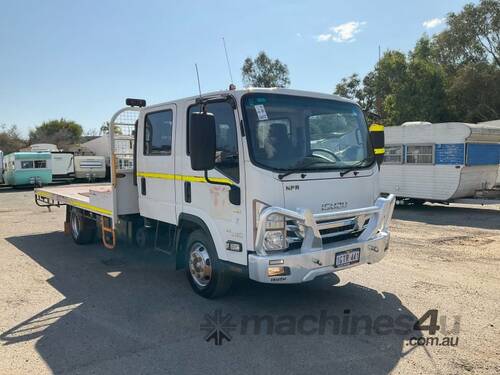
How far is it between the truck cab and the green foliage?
27393 mm

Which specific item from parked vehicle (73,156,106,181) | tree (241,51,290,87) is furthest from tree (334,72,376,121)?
parked vehicle (73,156,106,181)

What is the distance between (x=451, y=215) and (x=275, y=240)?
33.4 feet

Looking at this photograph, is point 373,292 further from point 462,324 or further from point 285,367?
point 285,367

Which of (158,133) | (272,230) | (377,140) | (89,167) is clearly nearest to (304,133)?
(272,230)

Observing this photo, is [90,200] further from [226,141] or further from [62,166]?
[62,166]

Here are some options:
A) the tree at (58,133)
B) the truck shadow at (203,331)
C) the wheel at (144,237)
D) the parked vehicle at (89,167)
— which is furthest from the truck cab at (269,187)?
the tree at (58,133)

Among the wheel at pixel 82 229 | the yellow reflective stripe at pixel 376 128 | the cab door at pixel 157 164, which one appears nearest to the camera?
the cab door at pixel 157 164

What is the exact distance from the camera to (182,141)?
17.9 ft

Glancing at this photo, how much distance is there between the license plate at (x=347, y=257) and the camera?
468cm

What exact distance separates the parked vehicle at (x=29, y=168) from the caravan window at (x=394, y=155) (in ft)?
70.0

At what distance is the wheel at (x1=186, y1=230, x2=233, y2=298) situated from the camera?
16.8 ft

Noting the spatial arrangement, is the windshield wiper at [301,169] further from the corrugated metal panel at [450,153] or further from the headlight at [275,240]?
the corrugated metal panel at [450,153]

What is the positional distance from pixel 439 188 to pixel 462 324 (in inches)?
368

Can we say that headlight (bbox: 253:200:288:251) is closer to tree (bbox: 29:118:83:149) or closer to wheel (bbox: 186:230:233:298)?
wheel (bbox: 186:230:233:298)
